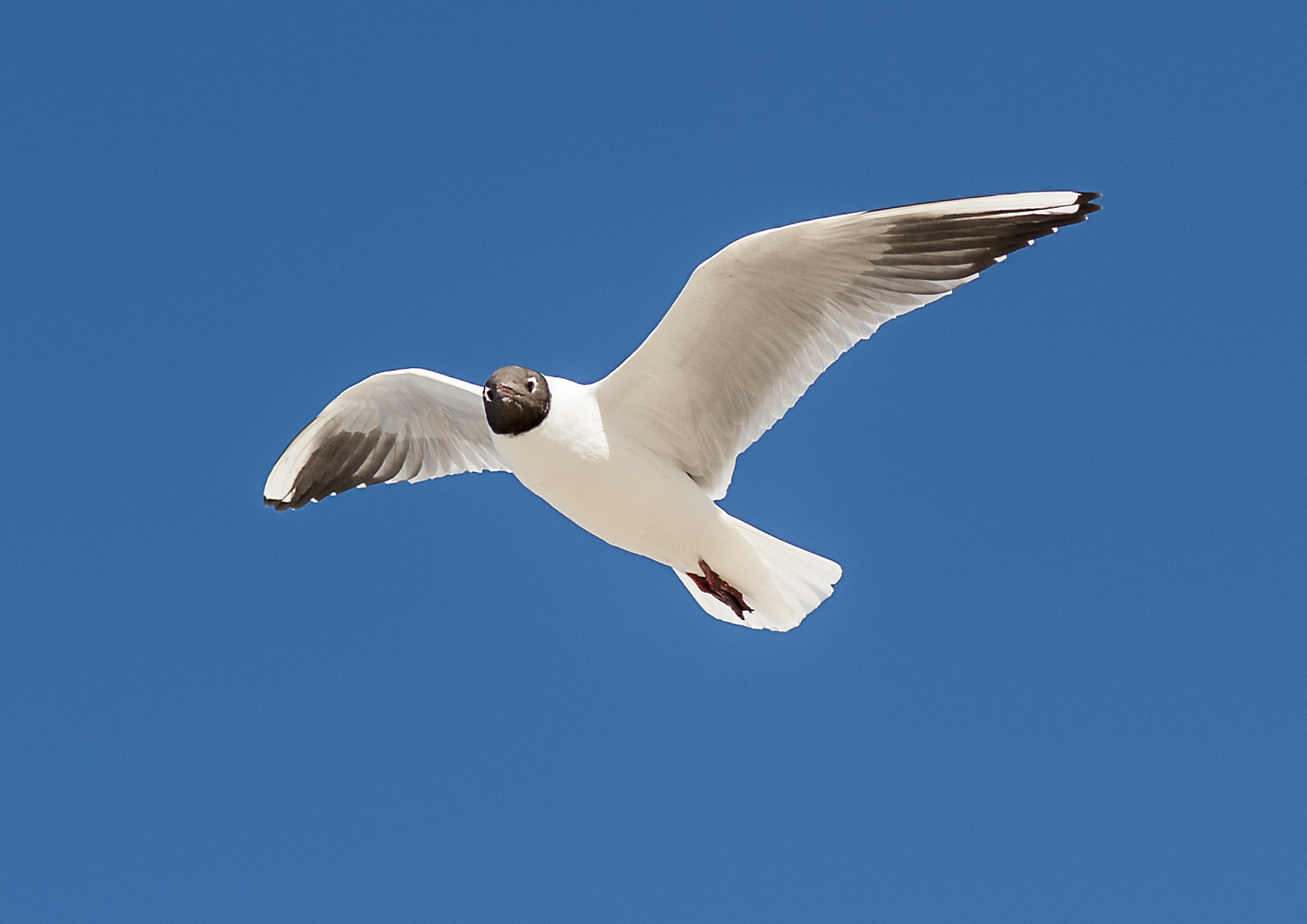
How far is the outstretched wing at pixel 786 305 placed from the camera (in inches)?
231

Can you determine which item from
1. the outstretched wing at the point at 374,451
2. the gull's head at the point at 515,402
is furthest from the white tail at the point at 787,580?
the outstretched wing at the point at 374,451

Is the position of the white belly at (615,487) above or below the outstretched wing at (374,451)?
below

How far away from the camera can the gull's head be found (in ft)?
20.4

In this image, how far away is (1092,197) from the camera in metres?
5.65

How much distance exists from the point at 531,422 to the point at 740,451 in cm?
102

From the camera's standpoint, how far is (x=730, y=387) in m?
6.41

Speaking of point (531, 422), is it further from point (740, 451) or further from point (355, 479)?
point (355, 479)

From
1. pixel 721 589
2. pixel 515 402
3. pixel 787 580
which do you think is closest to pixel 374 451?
pixel 515 402

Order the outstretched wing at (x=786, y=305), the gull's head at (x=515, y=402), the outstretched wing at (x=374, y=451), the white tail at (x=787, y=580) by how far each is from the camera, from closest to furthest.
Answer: the outstretched wing at (x=786, y=305) < the gull's head at (x=515, y=402) < the white tail at (x=787, y=580) < the outstretched wing at (x=374, y=451)

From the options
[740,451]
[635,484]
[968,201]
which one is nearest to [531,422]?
[635,484]

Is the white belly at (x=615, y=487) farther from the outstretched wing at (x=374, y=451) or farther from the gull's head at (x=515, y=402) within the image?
the outstretched wing at (x=374, y=451)

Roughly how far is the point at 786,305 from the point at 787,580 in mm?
1374

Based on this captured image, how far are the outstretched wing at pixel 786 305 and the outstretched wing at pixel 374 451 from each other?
1.48 m

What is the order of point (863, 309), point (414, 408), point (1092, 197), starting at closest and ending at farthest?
point (1092, 197)
point (863, 309)
point (414, 408)
